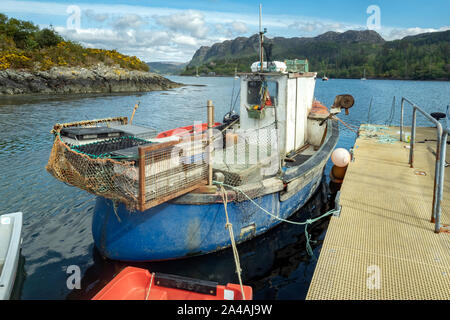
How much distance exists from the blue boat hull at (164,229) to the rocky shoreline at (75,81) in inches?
1783

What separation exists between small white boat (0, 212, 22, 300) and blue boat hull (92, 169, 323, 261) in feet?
5.10

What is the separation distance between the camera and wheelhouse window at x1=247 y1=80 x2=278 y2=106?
912cm

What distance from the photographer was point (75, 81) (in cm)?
4922

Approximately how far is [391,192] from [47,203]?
988 centimetres

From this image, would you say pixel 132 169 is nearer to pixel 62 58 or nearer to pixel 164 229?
pixel 164 229

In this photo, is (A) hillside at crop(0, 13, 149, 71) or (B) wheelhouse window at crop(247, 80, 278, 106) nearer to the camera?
(B) wheelhouse window at crop(247, 80, 278, 106)

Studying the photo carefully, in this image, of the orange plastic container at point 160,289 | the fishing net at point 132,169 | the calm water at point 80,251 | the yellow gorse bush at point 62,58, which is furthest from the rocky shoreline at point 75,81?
the orange plastic container at point 160,289

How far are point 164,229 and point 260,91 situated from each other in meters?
5.05

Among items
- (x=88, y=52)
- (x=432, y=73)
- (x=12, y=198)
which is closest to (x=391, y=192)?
(x=12, y=198)

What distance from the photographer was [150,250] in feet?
20.9

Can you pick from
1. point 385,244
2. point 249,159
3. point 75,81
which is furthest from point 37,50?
point 385,244

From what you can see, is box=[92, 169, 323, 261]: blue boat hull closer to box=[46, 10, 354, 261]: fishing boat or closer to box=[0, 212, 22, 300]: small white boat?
box=[46, 10, 354, 261]: fishing boat

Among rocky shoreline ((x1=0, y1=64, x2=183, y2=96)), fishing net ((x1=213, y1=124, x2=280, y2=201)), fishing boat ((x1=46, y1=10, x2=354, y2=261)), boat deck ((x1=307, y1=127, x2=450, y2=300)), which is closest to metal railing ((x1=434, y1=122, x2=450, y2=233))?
boat deck ((x1=307, y1=127, x2=450, y2=300))
